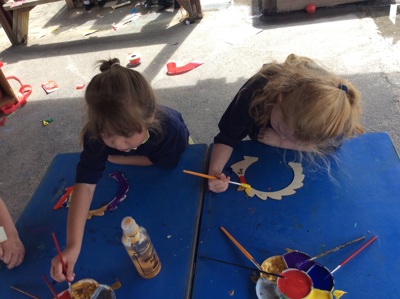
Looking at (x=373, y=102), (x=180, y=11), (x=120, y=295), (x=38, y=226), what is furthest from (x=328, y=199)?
(x=180, y=11)

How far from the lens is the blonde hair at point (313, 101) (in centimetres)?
83

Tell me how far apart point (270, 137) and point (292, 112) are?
231 millimetres

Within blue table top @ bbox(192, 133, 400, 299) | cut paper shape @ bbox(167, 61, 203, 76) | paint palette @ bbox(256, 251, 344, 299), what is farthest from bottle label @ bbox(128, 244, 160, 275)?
cut paper shape @ bbox(167, 61, 203, 76)

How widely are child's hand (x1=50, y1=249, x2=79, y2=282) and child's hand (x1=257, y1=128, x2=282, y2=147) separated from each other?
2.15 feet

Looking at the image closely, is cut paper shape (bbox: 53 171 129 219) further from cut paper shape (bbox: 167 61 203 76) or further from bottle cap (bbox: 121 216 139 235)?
cut paper shape (bbox: 167 61 203 76)

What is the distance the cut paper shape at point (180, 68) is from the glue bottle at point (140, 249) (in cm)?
194

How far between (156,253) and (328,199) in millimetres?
475

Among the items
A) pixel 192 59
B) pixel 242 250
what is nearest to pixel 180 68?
A: pixel 192 59

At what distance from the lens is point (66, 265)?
83 cm

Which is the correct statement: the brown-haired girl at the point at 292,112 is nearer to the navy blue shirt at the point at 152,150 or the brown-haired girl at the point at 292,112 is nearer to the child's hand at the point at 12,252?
the navy blue shirt at the point at 152,150

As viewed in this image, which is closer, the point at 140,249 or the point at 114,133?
the point at 140,249

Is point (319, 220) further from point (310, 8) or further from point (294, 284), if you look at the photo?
point (310, 8)

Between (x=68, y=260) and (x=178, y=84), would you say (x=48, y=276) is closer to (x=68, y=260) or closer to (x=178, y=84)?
(x=68, y=260)

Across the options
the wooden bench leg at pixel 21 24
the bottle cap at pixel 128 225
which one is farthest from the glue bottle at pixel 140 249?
the wooden bench leg at pixel 21 24
